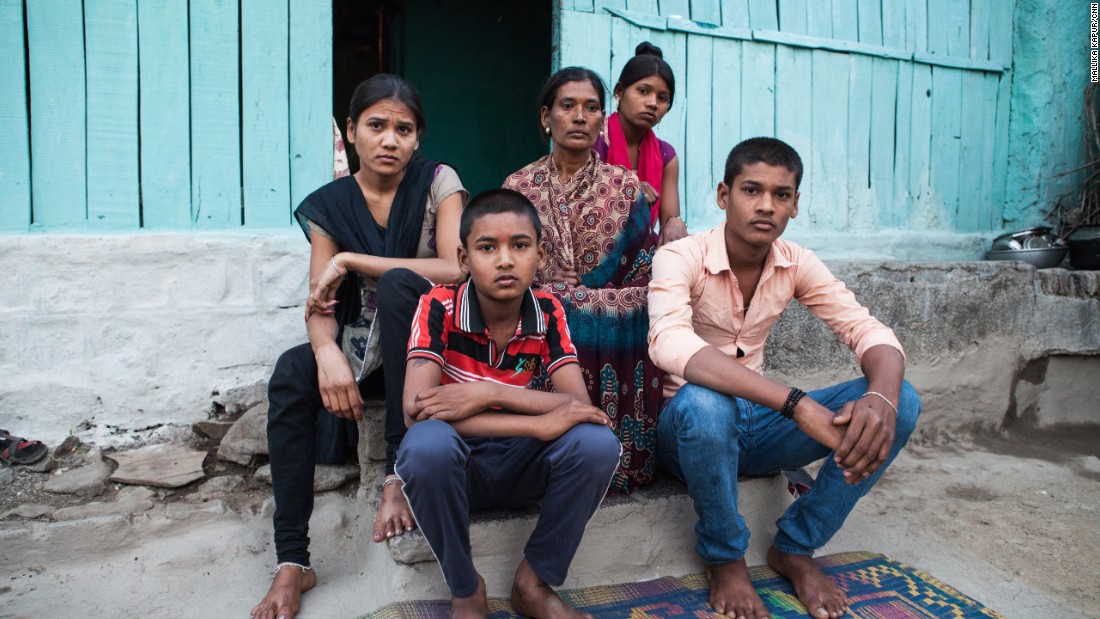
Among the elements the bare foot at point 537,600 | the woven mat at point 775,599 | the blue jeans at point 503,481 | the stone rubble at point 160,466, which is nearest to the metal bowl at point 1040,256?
the woven mat at point 775,599

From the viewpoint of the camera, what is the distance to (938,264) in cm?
410

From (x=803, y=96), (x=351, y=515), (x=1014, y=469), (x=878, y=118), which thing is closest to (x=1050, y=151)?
(x=878, y=118)

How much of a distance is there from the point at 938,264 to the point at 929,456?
103cm

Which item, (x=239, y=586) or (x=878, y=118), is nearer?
(x=239, y=586)

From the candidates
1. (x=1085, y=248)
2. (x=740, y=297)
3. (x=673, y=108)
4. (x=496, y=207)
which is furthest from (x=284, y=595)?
(x=1085, y=248)

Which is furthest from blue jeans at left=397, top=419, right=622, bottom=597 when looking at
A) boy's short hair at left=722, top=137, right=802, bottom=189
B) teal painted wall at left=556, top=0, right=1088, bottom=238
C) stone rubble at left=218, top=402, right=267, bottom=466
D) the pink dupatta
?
teal painted wall at left=556, top=0, right=1088, bottom=238

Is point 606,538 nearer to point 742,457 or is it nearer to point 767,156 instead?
point 742,457

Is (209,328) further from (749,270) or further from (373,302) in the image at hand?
(749,270)

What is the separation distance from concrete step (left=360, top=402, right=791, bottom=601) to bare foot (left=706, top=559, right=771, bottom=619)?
223 mm

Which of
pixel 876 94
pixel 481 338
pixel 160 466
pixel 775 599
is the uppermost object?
pixel 876 94

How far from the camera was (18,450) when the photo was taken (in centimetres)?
285

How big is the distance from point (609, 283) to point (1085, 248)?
348 cm

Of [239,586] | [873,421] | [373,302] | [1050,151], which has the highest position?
[1050,151]

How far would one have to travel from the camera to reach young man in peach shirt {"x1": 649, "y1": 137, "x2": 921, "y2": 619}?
216 cm
